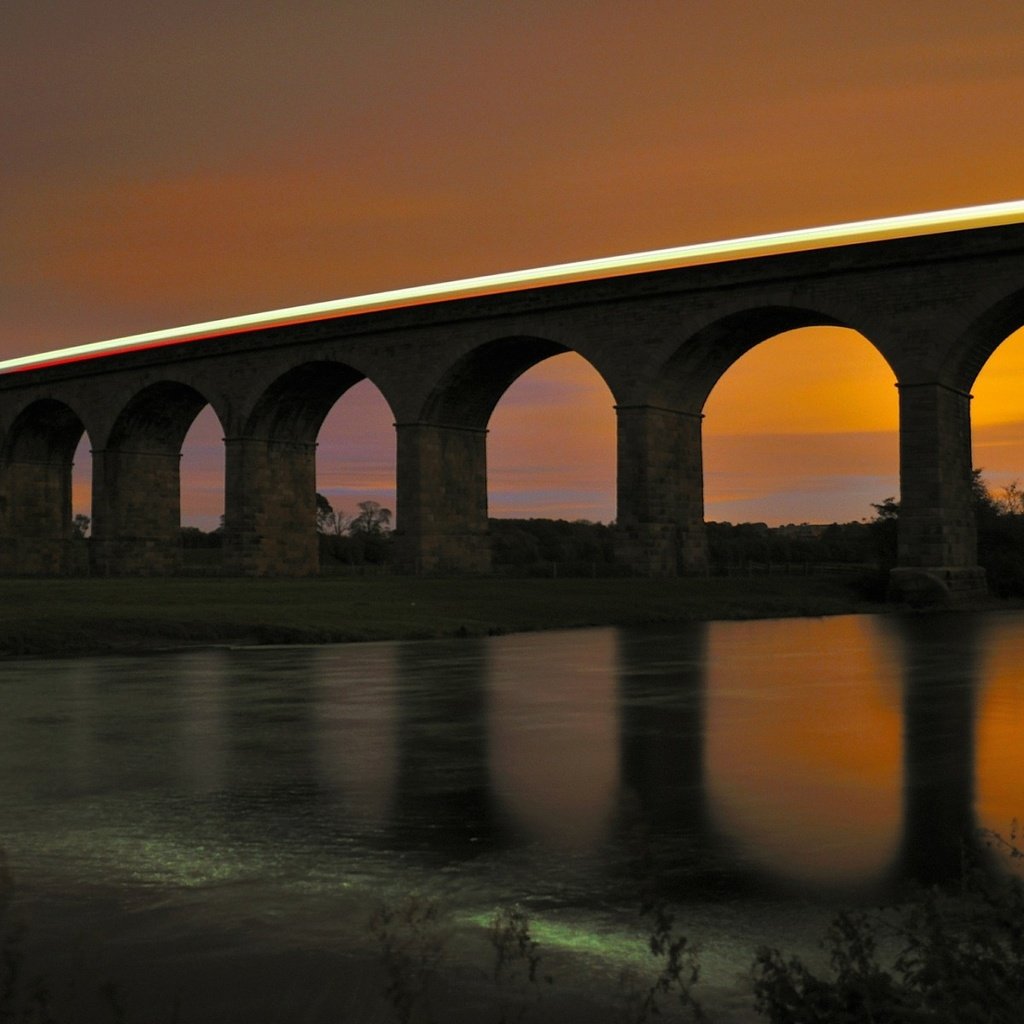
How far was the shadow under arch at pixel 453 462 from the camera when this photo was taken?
41.5m

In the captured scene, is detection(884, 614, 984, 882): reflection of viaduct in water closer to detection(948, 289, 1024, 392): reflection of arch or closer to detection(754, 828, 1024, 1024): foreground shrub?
detection(754, 828, 1024, 1024): foreground shrub

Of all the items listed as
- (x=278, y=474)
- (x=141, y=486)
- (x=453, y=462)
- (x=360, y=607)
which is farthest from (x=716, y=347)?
(x=141, y=486)

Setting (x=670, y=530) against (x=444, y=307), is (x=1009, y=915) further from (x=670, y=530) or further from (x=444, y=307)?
(x=444, y=307)

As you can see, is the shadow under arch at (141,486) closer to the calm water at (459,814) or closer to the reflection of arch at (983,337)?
the reflection of arch at (983,337)

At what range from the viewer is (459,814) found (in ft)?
23.3

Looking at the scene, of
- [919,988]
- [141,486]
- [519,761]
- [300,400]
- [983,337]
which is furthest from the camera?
[141,486]

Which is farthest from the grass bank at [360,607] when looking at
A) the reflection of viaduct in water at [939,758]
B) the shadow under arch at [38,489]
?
the shadow under arch at [38,489]

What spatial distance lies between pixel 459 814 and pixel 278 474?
133ft

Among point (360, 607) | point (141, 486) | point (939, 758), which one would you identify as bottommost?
point (939, 758)

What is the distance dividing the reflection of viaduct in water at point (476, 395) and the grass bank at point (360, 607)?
416cm

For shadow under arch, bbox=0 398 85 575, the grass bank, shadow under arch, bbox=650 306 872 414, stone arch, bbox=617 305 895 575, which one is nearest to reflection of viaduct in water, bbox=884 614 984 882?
the grass bank

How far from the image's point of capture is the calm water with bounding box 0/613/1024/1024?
4559 mm

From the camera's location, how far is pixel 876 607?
1294 inches

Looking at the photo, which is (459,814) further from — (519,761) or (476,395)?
(476,395)
